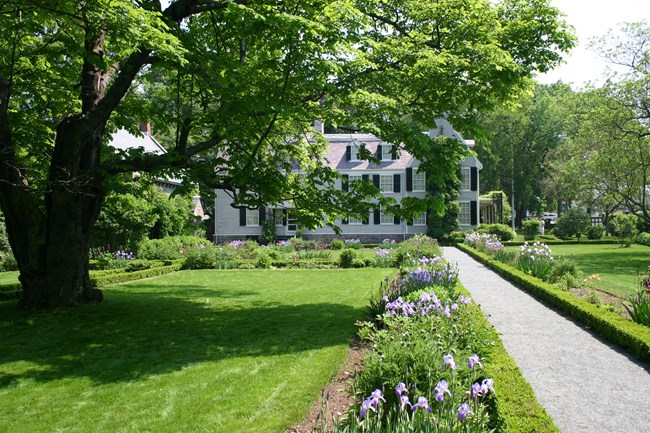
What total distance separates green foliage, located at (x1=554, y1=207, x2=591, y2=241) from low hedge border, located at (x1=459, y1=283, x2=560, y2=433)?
3440 centimetres

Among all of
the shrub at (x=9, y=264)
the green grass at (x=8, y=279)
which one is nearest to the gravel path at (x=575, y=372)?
the green grass at (x=8, y=279)

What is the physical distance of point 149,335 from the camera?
8.26 metres

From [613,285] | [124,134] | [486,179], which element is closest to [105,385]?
[613,285]

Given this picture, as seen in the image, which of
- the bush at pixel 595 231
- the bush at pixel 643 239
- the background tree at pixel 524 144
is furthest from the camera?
the background tree at pixel 524 144

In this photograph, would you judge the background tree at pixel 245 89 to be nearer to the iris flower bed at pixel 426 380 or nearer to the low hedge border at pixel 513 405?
the iris flower bed at pixel 426 380

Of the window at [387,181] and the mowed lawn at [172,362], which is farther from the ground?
the window at [387,181]

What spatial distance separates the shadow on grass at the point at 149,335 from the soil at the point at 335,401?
1211 millimetres

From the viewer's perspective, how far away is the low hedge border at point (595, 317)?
22.2ft

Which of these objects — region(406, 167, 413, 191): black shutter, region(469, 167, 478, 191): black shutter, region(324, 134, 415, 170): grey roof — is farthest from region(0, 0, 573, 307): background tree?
region(469, 167, 478, 191): black shutter

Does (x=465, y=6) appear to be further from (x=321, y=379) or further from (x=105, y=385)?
(x=105, y=385)

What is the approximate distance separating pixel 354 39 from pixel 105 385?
5.88 meters

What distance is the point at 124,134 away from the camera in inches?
1256

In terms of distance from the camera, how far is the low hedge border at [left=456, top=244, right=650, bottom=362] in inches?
267

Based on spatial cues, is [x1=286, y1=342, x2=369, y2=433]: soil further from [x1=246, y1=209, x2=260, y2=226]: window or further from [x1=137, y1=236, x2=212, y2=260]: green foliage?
[x1=246, y1=209, x2=260, y2=226]: window
